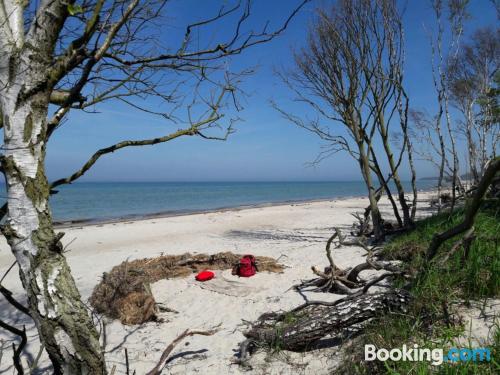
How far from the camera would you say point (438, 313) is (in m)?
2.89

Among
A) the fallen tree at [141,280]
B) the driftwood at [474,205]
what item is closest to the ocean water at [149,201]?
the fallen tree at [141,280]

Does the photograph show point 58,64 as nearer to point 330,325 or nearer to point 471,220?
point 330,325

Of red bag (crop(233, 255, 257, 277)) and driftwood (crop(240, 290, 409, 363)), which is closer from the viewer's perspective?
driftwood (crop(240, 290, 409, 363))

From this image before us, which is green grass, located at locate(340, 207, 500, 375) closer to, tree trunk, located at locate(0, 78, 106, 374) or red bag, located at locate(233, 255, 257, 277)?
tree trunk, located at locate(0, 78, 106, 374)

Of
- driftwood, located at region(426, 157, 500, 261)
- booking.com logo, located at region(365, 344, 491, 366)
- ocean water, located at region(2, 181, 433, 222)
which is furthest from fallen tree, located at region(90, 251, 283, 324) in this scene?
ocean water, located at region(2, 181, 433, 222)

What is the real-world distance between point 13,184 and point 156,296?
4.35 metres

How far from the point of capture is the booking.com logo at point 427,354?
7.27 ft

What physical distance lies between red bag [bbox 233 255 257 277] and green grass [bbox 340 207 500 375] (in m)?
3.02

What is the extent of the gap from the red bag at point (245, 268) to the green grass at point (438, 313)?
9.92 feet

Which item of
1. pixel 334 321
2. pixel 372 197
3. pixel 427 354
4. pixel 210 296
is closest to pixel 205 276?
pixel 210 296

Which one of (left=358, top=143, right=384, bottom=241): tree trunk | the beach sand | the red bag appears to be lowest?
the beach sand

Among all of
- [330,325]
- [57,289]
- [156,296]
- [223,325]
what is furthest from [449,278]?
[156,296]

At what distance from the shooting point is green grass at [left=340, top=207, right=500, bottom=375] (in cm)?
223

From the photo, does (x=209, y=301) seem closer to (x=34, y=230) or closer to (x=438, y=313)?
(x=438, y=313)
